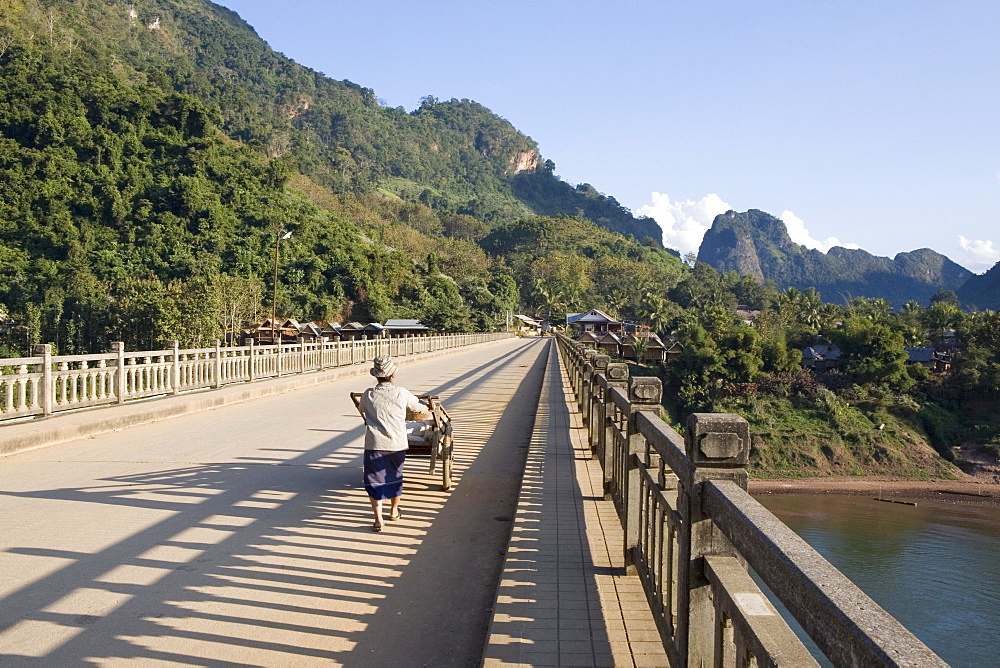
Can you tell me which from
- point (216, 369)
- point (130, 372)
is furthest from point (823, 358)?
point (130, 372)

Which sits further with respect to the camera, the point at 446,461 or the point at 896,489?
the point at 896,489

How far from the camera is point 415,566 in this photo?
558 centimetres

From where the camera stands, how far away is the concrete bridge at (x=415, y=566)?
2556 millimetres

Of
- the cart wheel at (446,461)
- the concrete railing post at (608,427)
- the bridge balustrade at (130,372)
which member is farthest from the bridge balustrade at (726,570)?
the bridge balustrade at (130,372)

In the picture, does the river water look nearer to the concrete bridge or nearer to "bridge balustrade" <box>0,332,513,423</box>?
the concrete bridge

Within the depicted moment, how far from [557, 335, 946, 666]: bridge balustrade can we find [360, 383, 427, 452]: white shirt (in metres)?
2.47

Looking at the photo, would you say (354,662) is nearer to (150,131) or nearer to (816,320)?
(150,131)

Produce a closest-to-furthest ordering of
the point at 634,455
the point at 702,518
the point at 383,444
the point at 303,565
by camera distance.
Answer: the point at 702,518 → the point at 634,455 → the point at 303,565 → the point at 383,444

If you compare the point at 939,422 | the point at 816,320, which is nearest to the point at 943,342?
the point at 816,320

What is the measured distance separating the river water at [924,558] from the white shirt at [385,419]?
11364 mm

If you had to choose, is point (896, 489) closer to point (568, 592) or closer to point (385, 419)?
point (385, 419)

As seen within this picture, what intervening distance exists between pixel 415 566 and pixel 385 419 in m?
1.40

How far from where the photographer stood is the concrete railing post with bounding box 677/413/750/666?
2.59 metres

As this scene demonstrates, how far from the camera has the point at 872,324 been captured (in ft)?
289
